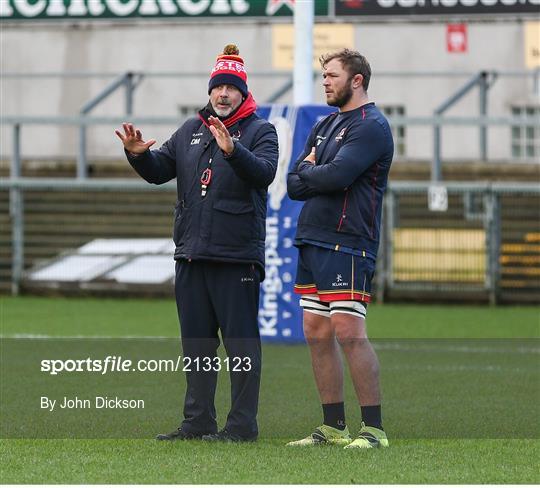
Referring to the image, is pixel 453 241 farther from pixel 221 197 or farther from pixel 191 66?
pixel 221 197

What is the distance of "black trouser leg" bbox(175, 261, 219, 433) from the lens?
24.9 ft

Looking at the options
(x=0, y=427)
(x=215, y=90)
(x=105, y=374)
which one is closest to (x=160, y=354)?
(x=105, y=374)

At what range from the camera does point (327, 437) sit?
743cm

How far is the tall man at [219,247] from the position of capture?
24.7ft

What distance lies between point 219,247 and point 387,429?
5.10ft

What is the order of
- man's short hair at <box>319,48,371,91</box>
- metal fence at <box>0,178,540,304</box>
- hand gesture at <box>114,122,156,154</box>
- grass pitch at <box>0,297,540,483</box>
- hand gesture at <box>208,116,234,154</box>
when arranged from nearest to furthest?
1. grass pitch at <box>0,297,540,483</box>
2. hand gesture at <box>208,116,234,154</box>
3. man's short hair at <box>319,48,371,91</box>
4. hand gesture at <box>114,122,156,154</box>
5. metal fence at <box>0,178,540,304</box>

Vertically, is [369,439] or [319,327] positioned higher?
[319,327]

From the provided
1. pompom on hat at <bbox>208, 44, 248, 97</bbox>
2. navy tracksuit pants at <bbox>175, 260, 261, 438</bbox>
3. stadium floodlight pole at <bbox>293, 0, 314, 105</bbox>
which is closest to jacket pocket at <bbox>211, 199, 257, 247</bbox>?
navy tracksuit pants at <bbox>175, 260, 261, 438</bbox>

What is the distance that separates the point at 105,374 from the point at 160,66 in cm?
1529

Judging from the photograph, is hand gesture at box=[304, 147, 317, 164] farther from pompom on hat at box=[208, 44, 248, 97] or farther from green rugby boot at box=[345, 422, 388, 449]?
green rugby boot at box=[345, 422, 388, 449]

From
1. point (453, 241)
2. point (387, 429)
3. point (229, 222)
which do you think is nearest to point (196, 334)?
point (229, 222)

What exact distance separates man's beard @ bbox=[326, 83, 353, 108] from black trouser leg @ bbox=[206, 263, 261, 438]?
0.95 metres

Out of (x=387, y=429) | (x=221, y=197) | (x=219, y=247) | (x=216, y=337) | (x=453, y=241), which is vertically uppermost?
(x=221, y=197)

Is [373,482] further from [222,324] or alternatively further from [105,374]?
[105,374]
